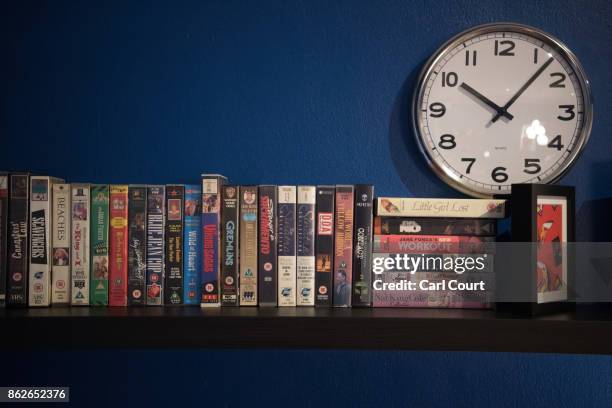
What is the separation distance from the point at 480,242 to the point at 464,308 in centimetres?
14

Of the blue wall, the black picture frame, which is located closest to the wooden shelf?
the black picture frame

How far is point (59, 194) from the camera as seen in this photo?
1.17m

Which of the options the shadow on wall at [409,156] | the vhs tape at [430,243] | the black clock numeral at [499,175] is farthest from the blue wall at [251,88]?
the vhs tape at [430,243]

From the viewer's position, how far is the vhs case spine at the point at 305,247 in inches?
46.3

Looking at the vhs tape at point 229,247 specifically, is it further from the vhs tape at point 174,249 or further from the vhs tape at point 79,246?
the vhs tape at point 79,246

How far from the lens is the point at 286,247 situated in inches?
46.3

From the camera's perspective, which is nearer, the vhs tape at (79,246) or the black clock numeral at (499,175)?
the vhs tape at (79,246)

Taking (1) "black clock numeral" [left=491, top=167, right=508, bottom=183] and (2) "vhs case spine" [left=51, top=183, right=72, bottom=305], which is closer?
(2) "vhs case spine" [left=51, top=183, right=72, bottom=305]

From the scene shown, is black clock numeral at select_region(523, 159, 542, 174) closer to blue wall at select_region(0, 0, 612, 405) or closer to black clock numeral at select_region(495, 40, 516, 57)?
blue wall at select_region(0, 0, 612, 405)

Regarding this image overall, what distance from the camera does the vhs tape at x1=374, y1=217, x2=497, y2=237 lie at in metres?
1.19

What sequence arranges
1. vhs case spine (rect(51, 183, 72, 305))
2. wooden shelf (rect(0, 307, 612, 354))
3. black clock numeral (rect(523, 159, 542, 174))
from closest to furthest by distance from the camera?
wooden shelf (rect(0, 307, 612, 354)) → vhs case spine (rect(51, 183, 72, 305)) → black clock numeral (rect(523, 159, 542, 174))

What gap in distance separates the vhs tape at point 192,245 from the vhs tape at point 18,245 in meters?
0.31

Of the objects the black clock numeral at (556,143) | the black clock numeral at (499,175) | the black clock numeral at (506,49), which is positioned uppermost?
the black clock numeral at (506,49)

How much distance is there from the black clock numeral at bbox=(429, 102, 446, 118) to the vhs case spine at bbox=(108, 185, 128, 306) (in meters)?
0.71
